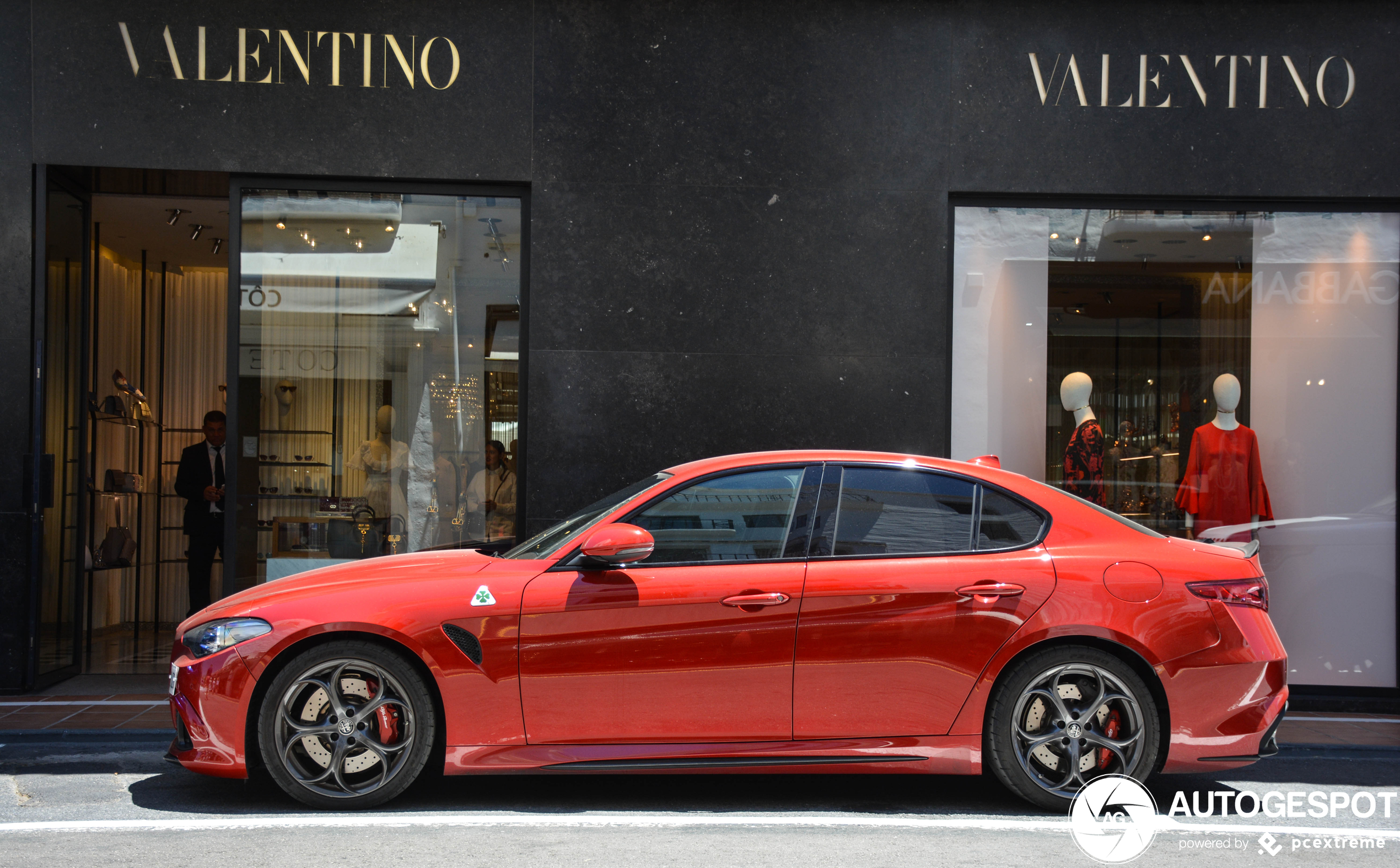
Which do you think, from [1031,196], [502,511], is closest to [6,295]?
[502,511]

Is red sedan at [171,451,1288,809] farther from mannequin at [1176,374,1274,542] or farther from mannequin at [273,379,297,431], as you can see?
mannequin at [1176,374,1274,542]

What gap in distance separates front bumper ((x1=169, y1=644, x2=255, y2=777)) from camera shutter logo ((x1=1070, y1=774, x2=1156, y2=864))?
3308 millimetres

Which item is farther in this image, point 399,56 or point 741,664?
point 399,56

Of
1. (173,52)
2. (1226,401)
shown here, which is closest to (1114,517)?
(1226,401)

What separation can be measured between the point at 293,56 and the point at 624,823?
5668mm

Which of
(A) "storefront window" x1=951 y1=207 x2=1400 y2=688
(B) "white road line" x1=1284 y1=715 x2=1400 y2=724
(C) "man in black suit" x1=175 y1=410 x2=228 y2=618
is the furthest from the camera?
(C) "man in black suit" x1=175 y1=410 x2=228 y2=618

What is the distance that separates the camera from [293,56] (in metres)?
7.47

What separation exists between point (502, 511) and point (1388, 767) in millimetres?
5493

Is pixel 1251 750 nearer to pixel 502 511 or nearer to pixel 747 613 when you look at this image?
pixel 747 613

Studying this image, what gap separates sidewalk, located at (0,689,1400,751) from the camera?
20.6 ft

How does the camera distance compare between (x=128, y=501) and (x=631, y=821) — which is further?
(x=128, y=501)

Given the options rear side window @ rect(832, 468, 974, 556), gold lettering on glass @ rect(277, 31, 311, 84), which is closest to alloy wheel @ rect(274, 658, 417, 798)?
rear side window @ rect(832, 468, 974, 556)

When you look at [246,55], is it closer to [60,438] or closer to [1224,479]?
[60,438]

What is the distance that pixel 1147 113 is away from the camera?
7.72 m
